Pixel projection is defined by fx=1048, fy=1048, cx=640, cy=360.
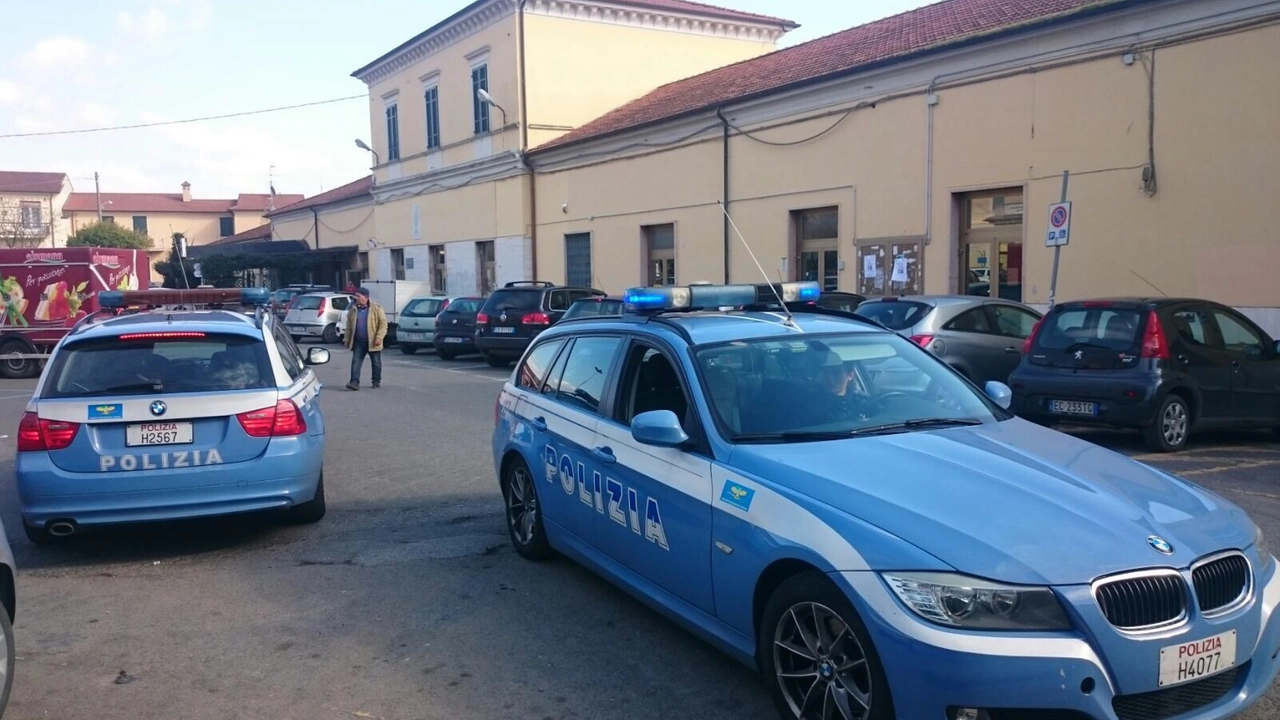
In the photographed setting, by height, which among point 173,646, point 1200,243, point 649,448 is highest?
point 1200,243

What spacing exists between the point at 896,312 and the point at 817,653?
939cm

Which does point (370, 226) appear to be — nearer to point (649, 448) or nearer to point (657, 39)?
point (657, 39)

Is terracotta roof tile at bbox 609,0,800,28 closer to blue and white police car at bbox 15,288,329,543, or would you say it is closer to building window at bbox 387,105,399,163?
building window at bbox 387,105,399,163

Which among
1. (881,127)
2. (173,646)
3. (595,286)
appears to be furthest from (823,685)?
(595,286)

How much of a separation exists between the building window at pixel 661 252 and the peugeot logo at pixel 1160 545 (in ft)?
74.8

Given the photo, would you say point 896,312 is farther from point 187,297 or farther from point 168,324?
point 168,324

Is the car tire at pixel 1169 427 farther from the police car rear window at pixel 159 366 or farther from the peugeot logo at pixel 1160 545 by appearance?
the police car rear window at pixel 159 366

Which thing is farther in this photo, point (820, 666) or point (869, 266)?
point (869, 266)

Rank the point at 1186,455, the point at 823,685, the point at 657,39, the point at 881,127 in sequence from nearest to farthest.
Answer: the point at 823,685
the point at 1186,455
the point at 881,127
the point at 657,39

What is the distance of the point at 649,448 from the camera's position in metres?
4.82

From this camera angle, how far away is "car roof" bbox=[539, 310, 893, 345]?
5.14m

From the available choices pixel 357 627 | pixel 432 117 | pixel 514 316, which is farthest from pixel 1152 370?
pixel 432 117

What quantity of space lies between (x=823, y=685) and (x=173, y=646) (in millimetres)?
3267

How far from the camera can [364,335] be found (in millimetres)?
16641
